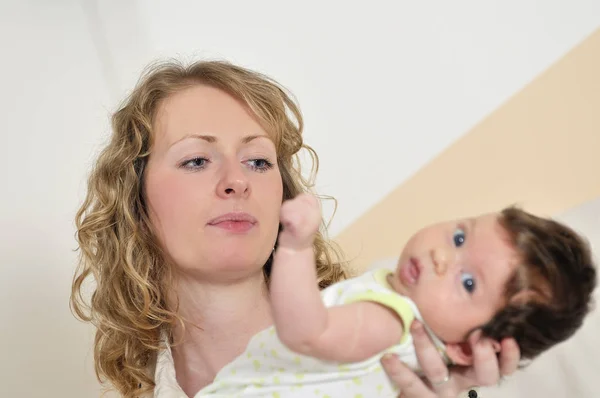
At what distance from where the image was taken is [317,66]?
259 centimetres

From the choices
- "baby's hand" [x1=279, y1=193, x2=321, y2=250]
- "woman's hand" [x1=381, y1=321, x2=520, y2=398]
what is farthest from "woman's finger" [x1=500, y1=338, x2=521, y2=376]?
"baby's hand" [x1=279, y1=193, x2=321, y2=250]

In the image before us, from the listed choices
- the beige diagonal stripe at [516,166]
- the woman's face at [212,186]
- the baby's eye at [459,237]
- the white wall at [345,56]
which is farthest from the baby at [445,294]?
the white wall at [345,56]

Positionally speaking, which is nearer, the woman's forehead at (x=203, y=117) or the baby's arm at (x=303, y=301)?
the baby's arm at (x=303, y=301)

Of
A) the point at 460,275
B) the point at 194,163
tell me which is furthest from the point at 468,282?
the point at 194,163

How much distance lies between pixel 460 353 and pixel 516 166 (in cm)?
143

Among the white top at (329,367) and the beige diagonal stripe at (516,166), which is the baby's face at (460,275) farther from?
the beige diagonal stripe at (516,166)

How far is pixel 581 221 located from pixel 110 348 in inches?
42.8

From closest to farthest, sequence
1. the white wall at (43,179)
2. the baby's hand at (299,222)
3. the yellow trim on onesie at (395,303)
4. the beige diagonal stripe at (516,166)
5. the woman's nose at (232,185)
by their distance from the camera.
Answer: the baby's hand at (299,222)
the yellow trim on onesie at (395,303)
the woman's nose at (232,185)
the white wall at (43,179)
the beige diagonal stripe at (516,166)

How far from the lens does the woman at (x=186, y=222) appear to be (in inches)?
55.4

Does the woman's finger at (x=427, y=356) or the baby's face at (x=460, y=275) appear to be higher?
the baby's face at (x=460, y=275)

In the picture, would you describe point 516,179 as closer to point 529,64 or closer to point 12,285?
point 529,64

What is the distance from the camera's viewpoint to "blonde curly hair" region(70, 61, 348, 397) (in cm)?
156

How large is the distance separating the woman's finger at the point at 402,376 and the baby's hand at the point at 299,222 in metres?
0.25

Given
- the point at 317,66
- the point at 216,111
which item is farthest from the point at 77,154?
the point at 216,111
